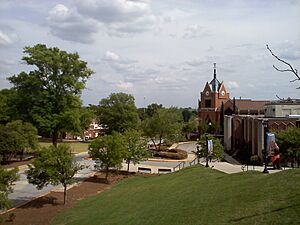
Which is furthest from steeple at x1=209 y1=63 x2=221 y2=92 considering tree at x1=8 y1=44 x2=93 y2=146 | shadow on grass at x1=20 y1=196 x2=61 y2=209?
shadow on grass at x1=20 y1=196 x2=61 y2=209

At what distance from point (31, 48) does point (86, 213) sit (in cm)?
3099

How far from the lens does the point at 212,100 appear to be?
90.9 metres

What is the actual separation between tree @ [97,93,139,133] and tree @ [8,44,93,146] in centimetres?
2596

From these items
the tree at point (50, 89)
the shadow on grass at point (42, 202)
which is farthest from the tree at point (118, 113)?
the shadow on grass at point (42, 202)

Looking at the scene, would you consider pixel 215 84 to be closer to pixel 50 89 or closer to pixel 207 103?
pixel 207 103

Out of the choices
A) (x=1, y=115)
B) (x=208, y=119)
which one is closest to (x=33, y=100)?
(x=1, y=115)

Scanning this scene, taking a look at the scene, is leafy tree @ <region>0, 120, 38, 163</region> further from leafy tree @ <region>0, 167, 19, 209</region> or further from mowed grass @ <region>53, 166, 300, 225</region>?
leafy tree @ <region>0, 167, 19, 209</region>

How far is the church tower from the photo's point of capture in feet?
294

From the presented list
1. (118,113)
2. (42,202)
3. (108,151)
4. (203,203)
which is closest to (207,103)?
(118,113)

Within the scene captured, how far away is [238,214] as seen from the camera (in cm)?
1310

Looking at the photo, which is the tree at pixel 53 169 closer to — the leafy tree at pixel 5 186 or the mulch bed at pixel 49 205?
the mulch bed at pixel 49 205

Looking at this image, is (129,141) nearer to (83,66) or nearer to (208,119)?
(83,66)

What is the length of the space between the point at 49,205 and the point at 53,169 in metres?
2.10

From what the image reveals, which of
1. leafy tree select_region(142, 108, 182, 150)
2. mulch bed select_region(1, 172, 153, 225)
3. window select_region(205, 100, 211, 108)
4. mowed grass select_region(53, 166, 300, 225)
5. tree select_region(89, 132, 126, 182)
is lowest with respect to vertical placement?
mulch bed select_region(1, 172, 153, 225)
